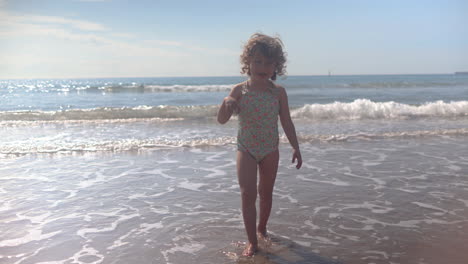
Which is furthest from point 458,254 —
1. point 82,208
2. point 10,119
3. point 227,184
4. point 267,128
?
point 10,119

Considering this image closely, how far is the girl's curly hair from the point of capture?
3.33 metres

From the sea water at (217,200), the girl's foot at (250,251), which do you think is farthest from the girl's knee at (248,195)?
the sea water at (217,200)

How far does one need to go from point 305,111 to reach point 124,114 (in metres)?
7.60

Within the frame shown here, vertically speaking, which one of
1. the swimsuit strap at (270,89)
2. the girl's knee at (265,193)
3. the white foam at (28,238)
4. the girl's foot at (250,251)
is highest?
the swimsuit strap at (270,89)

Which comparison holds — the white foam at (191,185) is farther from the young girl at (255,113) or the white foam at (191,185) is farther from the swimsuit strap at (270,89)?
the swimsuit strap at (270,89)

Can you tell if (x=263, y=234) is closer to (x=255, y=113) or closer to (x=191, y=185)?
(x=255, y=113)

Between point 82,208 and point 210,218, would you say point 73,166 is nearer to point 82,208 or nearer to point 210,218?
point 82,208

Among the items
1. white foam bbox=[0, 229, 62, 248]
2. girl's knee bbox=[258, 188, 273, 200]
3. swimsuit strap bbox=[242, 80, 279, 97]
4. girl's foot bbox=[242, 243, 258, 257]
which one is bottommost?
white foam bbox=[0, 229, 62, 248]

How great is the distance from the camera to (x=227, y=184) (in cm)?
570

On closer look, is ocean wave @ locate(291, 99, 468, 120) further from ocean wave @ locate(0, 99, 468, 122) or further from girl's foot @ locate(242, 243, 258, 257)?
girl's foot @ locate(242, 243, 258, 257)

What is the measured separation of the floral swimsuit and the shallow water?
94 centimetres

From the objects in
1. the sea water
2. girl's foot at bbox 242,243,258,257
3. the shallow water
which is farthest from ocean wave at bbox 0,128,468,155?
girl's foot at bbox 242,243,258,257

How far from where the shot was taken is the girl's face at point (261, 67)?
11.0 ft

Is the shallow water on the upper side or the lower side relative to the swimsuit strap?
lower
